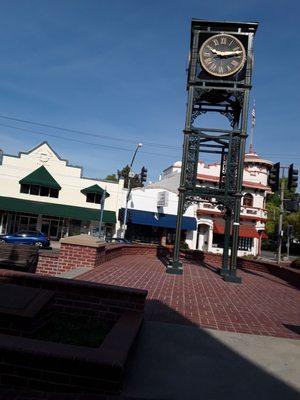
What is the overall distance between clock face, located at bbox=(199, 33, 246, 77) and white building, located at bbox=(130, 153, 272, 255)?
24.7 meters

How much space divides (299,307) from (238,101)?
8268 mm

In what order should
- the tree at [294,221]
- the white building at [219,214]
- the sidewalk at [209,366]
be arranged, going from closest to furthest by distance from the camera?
the sidewalk at [209,366]
the white building at [219,214]
the tree at [294,221]

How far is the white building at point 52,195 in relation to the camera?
36.6 meters

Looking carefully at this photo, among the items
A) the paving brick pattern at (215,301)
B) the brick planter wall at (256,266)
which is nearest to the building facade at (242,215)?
the brick planter wall at (256,266)

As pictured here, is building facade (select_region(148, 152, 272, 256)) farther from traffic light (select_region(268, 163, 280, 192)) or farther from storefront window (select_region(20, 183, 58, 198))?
traffic light (select_region(268, 163, 280, 192))

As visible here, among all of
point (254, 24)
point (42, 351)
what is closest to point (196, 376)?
point (42, 351)

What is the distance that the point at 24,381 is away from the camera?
12.4 ft

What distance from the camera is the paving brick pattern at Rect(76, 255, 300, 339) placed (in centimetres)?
675

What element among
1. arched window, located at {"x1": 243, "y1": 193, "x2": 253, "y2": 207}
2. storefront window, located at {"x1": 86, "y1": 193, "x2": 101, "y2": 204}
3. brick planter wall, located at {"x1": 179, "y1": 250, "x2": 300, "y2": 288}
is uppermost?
arched window, located at {"x1": 243, "y1": 193, "x2": 253, "y2": 207}

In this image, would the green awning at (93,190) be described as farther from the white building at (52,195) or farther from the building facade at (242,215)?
the building facade at (242,215)

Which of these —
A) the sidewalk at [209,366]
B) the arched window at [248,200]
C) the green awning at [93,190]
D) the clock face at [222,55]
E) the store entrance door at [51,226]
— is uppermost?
the clock face at [222,55]

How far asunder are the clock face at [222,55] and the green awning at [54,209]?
24.1m

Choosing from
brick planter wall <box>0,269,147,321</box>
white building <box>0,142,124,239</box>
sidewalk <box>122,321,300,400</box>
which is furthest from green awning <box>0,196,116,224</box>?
sidewalk <box>122,321,300,400</box>

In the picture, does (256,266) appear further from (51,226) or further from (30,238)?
(51,226)
